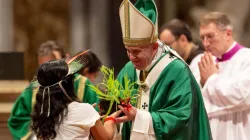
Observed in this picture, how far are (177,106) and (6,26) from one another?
3.89 meters

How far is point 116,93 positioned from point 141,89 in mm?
354

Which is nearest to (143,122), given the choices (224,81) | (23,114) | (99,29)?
(224,81)

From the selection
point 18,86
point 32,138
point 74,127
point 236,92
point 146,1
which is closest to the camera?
point 74,127

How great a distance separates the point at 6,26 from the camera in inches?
315

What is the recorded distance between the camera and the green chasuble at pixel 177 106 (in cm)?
452

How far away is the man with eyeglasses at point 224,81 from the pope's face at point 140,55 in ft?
3.51

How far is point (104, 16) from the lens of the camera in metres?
8.40

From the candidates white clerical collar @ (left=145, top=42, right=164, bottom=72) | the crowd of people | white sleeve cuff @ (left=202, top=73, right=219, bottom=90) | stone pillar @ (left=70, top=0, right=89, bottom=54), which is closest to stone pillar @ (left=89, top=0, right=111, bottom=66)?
stone pillar @ (left=70, top=0, right=89, bottom=54)

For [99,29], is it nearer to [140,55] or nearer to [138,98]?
[138,98]

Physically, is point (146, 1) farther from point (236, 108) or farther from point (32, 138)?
point (32, 138)

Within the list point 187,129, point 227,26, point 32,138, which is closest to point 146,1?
point 187,129

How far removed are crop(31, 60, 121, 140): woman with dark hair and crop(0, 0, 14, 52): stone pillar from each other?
11.9ft

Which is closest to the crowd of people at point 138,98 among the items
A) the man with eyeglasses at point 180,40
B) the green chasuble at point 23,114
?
the green chasuble at point 23,114

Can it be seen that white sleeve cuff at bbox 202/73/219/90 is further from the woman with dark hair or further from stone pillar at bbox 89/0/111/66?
stone pillar at bbox 89/0/111/66
